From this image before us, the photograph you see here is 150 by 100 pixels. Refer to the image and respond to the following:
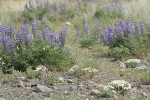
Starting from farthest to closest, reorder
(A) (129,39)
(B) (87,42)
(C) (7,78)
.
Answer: (B) (87,42) → (A) (129,39) → (C) (7,78)

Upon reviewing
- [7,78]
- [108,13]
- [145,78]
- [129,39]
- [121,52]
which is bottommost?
→ [145,78]

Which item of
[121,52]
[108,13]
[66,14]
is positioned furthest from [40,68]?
[66,14]

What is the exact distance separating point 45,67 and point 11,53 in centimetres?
56

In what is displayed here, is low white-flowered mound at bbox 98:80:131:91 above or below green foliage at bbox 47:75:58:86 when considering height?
below

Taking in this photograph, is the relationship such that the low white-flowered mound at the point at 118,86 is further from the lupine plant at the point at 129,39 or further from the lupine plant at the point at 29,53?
the lupine plant at the point at 129,39

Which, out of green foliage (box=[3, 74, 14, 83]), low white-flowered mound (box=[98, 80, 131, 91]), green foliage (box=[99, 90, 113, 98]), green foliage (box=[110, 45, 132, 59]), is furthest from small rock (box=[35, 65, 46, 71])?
green foliage (box=[110, 45, 132, 59])

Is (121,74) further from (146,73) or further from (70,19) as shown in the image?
(70,19)

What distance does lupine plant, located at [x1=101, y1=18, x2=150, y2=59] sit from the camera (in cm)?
770

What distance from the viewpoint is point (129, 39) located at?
311 inches

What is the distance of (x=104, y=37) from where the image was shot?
28.4 feet

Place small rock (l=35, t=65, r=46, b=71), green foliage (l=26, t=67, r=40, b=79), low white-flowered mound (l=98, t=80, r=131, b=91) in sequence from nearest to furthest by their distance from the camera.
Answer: low white-flowered mound (l=98, t=80, r=131, b=91) < green foliage (l=26, t=67, r=40, b=79) < small rock (l=35, t=65, r=46, b=71)

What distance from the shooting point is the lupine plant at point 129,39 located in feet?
25.3

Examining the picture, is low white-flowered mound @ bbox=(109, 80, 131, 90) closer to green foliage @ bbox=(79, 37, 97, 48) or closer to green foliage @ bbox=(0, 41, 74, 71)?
green foliage @ bbox=(0, 41, 74, 71)

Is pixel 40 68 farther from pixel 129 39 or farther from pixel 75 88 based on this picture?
pixel 129 39
